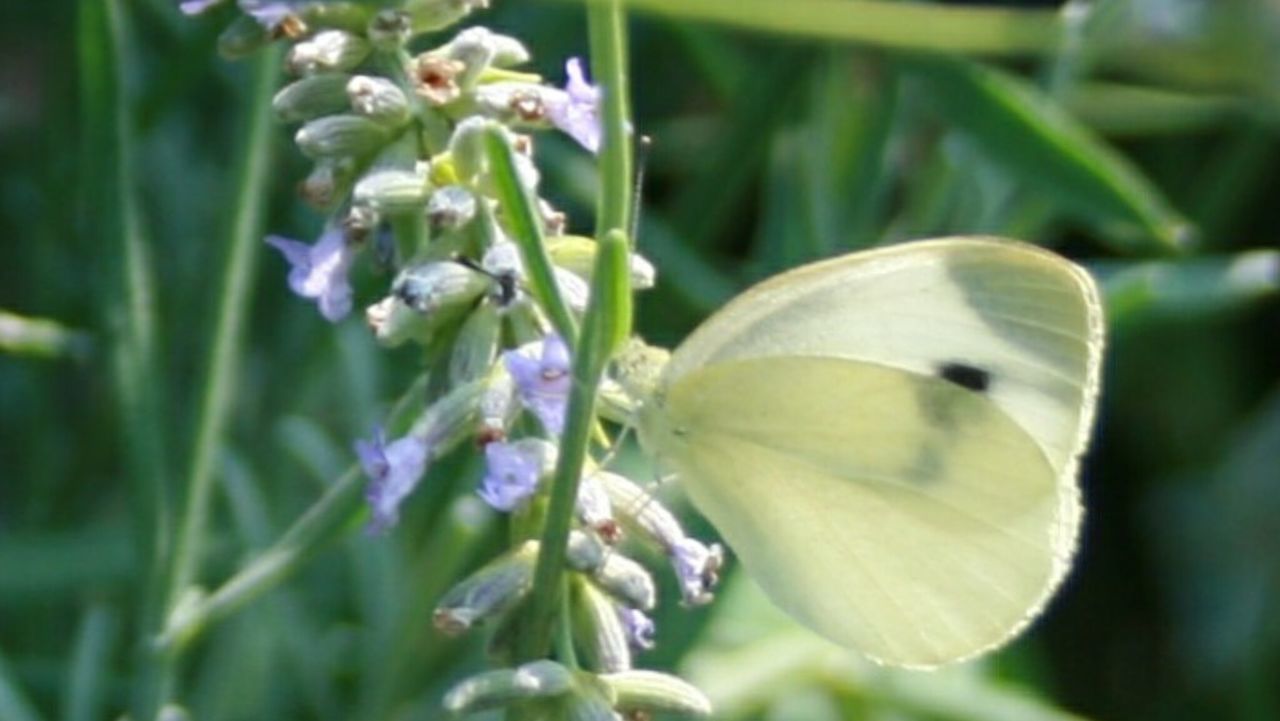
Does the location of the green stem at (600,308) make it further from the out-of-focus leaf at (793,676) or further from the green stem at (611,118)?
the out-of-focus leaf at (793,676)

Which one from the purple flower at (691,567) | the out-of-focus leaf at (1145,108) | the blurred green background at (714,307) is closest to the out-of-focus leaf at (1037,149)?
the blurred green background at (714,307)

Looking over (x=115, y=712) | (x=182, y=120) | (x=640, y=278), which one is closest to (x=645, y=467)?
(x=115, y=712)

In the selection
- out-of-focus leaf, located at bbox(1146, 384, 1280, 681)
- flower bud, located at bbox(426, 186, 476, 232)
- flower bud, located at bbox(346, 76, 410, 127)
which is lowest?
out-of-focus leaf, located at bbox(1146, 384, 1280, 681)

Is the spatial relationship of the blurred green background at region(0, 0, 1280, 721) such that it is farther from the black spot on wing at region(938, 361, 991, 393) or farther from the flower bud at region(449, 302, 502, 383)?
the flower bud at region(449, 302, 502, 383)

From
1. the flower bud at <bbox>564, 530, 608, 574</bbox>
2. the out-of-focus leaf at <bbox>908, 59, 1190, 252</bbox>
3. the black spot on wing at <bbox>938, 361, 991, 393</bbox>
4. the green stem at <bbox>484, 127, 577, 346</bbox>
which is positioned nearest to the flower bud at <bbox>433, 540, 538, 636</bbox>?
the flower bud at <bbox>564, 530, 608, 574</bbox>

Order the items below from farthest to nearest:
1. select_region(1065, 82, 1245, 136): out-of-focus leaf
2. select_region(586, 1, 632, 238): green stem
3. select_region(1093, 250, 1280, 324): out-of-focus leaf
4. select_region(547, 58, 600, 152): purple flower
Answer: select_region(1065, 82, 1245, 136): out-of-focus leaf, select_region(1093, 250, 1280, 324): out-of-focus leaf, select_region(547, 58, 600, 152): purple flower, select_region(586, 1, 632, 238): green stem
